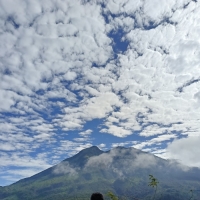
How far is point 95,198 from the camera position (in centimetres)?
1046
